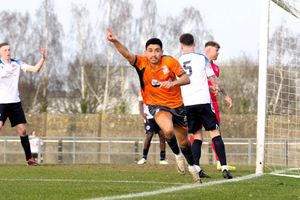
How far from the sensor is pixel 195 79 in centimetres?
1278

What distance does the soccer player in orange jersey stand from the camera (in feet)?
36.3

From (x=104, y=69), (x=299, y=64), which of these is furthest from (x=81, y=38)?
(x=299, y=64)

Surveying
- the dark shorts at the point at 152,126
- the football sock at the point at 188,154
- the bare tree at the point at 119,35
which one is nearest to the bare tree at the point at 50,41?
the bare tree at the point at 119,35

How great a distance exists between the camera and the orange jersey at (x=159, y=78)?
36.6ft

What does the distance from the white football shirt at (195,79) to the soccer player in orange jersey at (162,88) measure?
122cm

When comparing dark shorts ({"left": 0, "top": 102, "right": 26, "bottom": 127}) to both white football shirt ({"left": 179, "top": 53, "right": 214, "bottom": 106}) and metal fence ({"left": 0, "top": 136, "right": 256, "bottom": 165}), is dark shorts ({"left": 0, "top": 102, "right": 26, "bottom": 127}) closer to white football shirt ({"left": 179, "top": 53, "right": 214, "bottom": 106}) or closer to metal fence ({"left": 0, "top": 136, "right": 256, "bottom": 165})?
white football shirt ({"left": 179, "top": 53, "right": 214, "bottom": 106})

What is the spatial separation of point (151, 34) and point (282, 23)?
134ft

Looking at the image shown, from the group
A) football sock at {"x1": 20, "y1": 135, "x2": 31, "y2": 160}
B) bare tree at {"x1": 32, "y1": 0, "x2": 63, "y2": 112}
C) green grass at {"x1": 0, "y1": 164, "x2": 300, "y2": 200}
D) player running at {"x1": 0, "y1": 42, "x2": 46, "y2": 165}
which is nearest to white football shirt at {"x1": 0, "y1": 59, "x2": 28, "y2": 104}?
player running at {"x1": 0, "y1": 42, "x2": 46, "y2": 165}

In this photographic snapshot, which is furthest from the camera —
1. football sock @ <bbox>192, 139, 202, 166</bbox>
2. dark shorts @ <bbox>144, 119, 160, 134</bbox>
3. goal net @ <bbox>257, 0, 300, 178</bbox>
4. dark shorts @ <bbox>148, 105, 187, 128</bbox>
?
dark shorts @ <bbox>144, 119, 160, 134</bbox>

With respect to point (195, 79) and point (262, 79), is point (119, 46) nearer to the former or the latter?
point (195, 79)

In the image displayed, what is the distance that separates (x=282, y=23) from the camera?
49.3 ft

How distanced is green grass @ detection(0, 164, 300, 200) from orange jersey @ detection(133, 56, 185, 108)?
3.57 ft

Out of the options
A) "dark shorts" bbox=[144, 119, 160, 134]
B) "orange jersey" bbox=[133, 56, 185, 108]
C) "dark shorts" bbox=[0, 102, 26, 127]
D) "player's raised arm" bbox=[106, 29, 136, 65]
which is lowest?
"dark shorts" bbox=[144, 119, 160, 134]

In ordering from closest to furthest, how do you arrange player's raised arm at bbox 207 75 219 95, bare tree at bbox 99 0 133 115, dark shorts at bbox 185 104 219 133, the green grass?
the green grass, dark shorts at bbox 185 104 219 133, player's raised arm at bbox 207 75 219 95, bare tree at bbox 99 0 133 115
